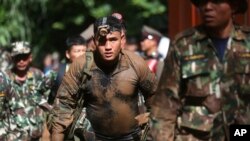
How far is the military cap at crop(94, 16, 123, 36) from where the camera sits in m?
8.74

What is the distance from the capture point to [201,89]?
659cm

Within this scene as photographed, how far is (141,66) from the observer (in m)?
8.89

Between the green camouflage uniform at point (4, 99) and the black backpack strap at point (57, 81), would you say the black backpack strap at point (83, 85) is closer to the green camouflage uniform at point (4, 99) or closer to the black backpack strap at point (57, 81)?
the green camouflage uniform at point (4, 99)

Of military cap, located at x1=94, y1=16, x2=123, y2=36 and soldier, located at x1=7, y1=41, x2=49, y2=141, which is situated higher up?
military cap, located at x1=94, y1=16, x2=123, y2=36

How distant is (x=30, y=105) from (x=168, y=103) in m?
5.63

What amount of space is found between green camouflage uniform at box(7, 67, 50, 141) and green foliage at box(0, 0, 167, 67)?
8.01 metres

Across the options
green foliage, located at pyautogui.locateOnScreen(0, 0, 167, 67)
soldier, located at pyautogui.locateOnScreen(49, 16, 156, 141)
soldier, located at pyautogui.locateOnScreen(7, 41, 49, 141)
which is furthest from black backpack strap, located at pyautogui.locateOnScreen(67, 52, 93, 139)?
green foliage, located at pyautogui.locateOnScreen(0, 0, 167, 67)

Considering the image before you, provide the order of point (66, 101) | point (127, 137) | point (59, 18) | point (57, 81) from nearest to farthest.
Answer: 1. point (66, 101)
2. point (127, 137)
3. point (57, 81)
4. point (59, 18)

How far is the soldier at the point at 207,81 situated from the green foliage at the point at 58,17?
13556 mm

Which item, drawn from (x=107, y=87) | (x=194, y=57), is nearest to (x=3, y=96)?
(x=107, y=87)

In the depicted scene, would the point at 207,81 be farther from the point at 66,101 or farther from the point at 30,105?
the point at 30,105

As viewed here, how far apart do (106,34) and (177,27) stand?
3518 millimetres

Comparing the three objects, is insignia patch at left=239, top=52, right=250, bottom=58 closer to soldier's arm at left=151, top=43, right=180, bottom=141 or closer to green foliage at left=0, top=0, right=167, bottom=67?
soldier's arm at left=151, top=43, right=180, bottom=141

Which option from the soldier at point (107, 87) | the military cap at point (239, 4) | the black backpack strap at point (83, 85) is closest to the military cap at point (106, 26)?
the soldier at point (107, 87)
